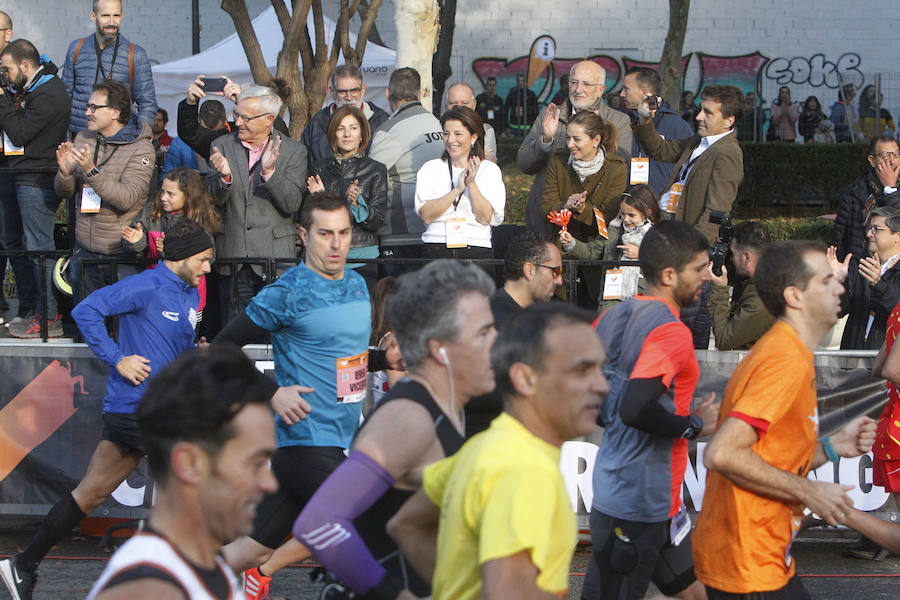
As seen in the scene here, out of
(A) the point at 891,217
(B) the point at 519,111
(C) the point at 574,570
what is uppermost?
(B) the point at 519,111

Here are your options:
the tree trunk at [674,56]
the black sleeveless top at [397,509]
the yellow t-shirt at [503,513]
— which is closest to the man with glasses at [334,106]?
the black sleeveless top at [397,509]

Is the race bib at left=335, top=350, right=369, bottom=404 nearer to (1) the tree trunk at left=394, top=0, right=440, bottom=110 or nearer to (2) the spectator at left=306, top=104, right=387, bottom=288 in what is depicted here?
(2) the spectator at left=306, top=104, right=387, bottom=288

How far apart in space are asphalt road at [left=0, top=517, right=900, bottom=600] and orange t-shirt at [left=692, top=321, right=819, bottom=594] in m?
2.29

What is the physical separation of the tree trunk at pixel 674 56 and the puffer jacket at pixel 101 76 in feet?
35.7

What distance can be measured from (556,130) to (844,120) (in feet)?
56.4

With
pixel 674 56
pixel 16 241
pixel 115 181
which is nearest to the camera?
pixel 115 181

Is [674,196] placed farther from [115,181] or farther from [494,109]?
[494,109]

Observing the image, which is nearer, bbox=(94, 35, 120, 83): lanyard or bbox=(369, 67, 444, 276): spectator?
bbox=(369, 67, 444, 276): spectator

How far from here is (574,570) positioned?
606 centimetres

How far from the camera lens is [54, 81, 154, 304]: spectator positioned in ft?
22.4

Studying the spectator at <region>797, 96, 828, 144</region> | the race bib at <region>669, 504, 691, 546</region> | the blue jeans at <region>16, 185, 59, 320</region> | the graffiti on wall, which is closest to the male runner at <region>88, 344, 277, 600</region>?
the race bib at <region>669, 504, 691, 546</region>

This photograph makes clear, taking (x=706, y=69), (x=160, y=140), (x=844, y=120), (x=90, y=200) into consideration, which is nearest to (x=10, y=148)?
(x=90, y=200)

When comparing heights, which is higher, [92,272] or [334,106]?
[334,106]

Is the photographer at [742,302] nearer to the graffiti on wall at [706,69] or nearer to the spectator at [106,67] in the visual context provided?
the spectator at [106,67]
